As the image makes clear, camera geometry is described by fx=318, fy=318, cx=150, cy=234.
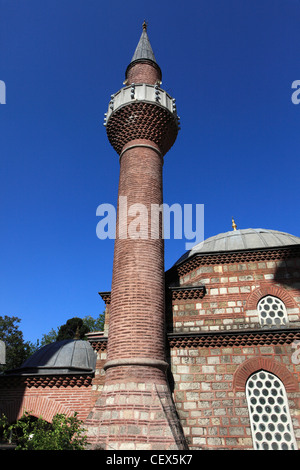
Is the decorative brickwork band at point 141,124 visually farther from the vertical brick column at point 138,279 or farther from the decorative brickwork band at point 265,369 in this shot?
the decorative brickwork band at point 265,369

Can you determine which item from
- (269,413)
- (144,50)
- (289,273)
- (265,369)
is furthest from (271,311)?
(144,50)

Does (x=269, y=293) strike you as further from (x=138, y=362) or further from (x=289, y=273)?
(x=138, y=362)

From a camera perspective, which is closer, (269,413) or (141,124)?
(269,413)

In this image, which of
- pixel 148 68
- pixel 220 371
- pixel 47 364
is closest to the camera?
pixel 220 371

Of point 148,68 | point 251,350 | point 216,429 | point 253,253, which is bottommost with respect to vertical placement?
point 216,429

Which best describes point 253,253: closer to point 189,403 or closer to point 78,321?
point 189,403

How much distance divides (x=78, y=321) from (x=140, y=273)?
18969mm

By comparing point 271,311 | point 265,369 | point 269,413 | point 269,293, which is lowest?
point 269,413

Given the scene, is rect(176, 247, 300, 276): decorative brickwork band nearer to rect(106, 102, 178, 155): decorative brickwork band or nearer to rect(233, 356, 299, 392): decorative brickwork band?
rect(233, 356, 299, 392): decorative brickwork band

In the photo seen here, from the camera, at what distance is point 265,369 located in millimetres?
6598

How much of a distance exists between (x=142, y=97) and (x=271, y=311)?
667cm
